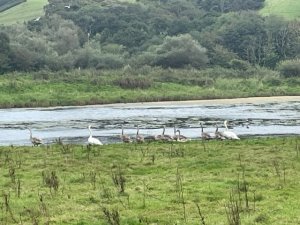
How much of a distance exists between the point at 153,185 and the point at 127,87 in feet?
214

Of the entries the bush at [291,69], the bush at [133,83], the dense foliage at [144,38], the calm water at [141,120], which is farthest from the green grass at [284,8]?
the calm water at [141,120]

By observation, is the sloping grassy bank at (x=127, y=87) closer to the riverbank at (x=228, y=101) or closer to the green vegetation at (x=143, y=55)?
the green vegetation at (x=143, y=55)

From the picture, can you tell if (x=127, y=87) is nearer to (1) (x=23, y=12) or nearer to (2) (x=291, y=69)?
(2) (x=291, y=69)

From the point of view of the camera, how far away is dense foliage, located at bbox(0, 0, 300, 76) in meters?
102

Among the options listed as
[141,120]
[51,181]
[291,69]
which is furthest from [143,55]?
[51,181]

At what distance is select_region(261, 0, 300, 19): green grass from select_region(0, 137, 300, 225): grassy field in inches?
4525

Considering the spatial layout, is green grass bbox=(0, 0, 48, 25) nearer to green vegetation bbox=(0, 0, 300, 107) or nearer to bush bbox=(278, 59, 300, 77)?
green vegetation bbox=(0, 0, 300, 107)

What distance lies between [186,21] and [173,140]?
10028 cm

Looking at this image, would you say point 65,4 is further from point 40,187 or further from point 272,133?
point 40,187

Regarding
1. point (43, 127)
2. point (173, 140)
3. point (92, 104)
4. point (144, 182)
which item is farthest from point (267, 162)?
point (92, 104)

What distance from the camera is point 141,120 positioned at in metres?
56.0

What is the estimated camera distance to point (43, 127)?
5228cm

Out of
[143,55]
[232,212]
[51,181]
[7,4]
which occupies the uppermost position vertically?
[7,4]

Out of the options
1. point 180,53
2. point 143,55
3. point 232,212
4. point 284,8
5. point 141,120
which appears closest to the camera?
point 232,212
